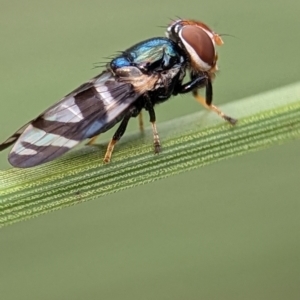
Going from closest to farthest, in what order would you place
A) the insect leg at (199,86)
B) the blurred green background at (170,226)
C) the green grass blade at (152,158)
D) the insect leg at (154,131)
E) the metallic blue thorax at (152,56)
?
the green grass blade at (152,158) → the insect leg at (154,131) → the metallic blue thorax at (152,56) → the insect leg at (199,86) → the blurred green background at (170,226)

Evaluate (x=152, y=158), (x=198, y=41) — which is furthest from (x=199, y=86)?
(x=152, y=158)

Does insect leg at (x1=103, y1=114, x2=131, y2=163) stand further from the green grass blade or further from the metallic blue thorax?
the metallic blue thorax

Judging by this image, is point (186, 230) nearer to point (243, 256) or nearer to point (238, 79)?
point (243, 256)

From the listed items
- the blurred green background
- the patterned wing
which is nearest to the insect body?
the patterned wing

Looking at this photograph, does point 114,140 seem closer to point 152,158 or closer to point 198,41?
point 152,158

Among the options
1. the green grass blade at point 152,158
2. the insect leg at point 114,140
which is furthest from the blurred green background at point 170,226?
the green grass blade at point 152,158

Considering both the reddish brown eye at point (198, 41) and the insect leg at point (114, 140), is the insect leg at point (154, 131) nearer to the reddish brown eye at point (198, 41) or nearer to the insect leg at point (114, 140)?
the insect leg at point (114, 140)
